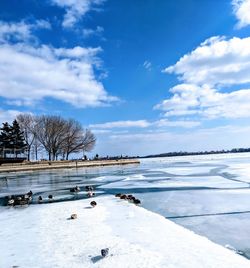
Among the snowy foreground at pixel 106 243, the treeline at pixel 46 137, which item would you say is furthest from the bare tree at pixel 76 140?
the snowy foreground at pixel 106 243

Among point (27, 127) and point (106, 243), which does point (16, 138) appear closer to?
point (27, 127)

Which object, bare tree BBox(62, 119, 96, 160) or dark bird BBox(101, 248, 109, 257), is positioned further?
bare tree BBox(62, 119, 96, 160)

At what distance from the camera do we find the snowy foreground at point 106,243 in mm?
6471

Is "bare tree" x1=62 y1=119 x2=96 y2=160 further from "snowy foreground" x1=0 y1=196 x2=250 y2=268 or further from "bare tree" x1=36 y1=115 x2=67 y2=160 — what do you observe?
"snowy foreground" x1=0 y1=196 x2=250 y2=268

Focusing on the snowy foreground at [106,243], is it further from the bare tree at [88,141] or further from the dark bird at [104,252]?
the bare tree at [88,141]

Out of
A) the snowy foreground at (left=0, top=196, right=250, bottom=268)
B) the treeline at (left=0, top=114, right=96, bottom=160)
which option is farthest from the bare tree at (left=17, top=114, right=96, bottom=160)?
the snowy foreground at (left=0, top=196, right=250, bottom=268)

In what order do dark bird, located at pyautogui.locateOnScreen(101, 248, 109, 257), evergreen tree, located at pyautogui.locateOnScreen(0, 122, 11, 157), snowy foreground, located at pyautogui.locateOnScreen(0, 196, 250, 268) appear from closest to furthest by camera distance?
1. snowy foreground, located at pyautogui.locateOnScreen(0, 196, 250, 268)
2. dark bird, located at pyautogui.locateOnScreen(101, 248, 109, 257)
3. evergreen tree, located at pyautogui.locateOnScreen(0, 122, 11, 157)

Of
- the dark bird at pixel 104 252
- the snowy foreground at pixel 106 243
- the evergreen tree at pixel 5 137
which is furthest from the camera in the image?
the evergreen tree at pixel 5 137

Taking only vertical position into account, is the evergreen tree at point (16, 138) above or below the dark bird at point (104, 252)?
above

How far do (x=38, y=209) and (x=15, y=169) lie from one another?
38899 mm

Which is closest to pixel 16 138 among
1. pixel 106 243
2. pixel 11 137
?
pixel 11 137

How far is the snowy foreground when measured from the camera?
647 centimetres

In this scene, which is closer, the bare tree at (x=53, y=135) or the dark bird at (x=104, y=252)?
the dark bird at (x=104, y=252)

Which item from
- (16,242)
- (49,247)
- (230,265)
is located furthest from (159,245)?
(16,242)
